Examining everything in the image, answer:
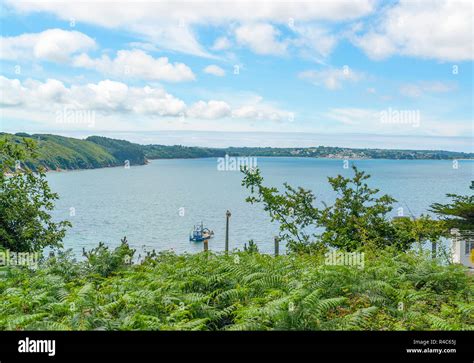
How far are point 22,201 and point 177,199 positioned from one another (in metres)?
14.8

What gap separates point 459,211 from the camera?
32.0ft

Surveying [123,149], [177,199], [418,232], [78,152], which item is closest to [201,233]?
[177,199]

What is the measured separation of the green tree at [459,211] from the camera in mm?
9719

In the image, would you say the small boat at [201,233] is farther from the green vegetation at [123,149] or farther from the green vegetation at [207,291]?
the green vegetation at [123,149]

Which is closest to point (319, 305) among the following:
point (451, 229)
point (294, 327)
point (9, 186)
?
point (294, 327)

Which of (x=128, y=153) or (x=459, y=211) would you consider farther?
(x=459, y=211)

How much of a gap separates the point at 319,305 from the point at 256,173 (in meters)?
8.40

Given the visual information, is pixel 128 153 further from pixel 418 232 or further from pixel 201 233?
pixel 201 233

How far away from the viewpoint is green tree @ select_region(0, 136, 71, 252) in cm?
848

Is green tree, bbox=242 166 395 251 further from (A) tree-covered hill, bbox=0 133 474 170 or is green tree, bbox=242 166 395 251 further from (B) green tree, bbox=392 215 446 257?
(A) tree-covered hill, bbox=0 133 474 170

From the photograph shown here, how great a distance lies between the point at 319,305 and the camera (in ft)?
11.4

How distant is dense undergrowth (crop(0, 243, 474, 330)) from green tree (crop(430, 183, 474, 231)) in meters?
4.42
